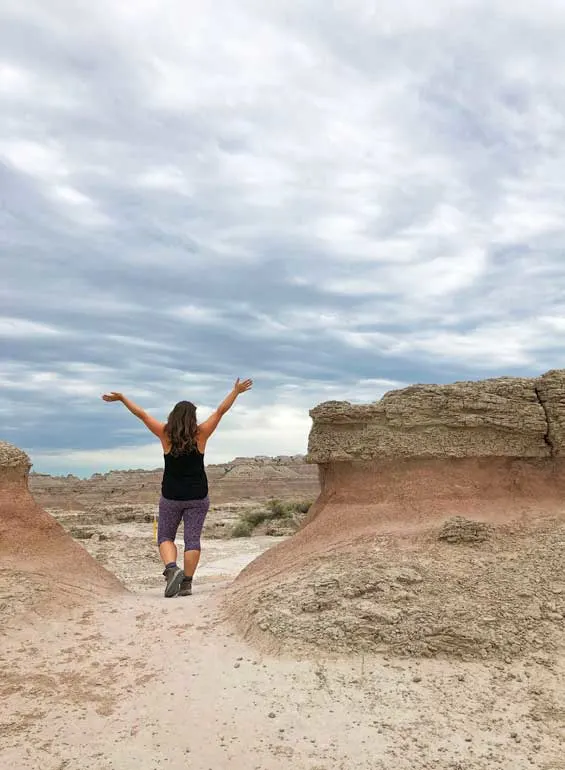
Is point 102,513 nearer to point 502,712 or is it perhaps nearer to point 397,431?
point 397,431

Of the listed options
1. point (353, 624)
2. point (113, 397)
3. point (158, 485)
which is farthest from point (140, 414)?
point (158, 485)

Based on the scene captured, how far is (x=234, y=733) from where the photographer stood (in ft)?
13.5

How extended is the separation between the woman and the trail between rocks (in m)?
1.56

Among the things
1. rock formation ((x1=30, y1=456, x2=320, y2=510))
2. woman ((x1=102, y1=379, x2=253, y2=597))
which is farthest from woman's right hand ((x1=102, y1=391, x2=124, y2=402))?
rock formation ((x1=30, y1=456, x2=320, y2=510))

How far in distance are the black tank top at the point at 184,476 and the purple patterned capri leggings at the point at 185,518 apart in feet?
0.24

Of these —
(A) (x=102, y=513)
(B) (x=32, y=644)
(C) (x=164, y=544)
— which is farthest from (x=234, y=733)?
(A) (x=102, y=513)

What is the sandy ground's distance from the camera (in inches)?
153

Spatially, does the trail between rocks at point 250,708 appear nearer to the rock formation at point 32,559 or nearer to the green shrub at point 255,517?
the rock formation at point 32,559

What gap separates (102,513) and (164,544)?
2125cm

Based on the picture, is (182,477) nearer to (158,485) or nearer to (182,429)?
(182,429)

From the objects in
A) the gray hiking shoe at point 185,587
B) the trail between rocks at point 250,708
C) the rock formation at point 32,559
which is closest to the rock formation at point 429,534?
the trail between rocks at point 250,708

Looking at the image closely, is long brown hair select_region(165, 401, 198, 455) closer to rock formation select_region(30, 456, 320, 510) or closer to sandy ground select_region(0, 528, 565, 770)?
sandy ground select_region(0, 528, 565, 770)

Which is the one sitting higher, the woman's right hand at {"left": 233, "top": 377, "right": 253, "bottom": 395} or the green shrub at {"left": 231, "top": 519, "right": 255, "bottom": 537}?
the woman's right hand at {"left": 233, "top": 377, "right": 253, "bottom": 395}

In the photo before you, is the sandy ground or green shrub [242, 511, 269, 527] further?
green shrub [242, 511, 269, 527]
